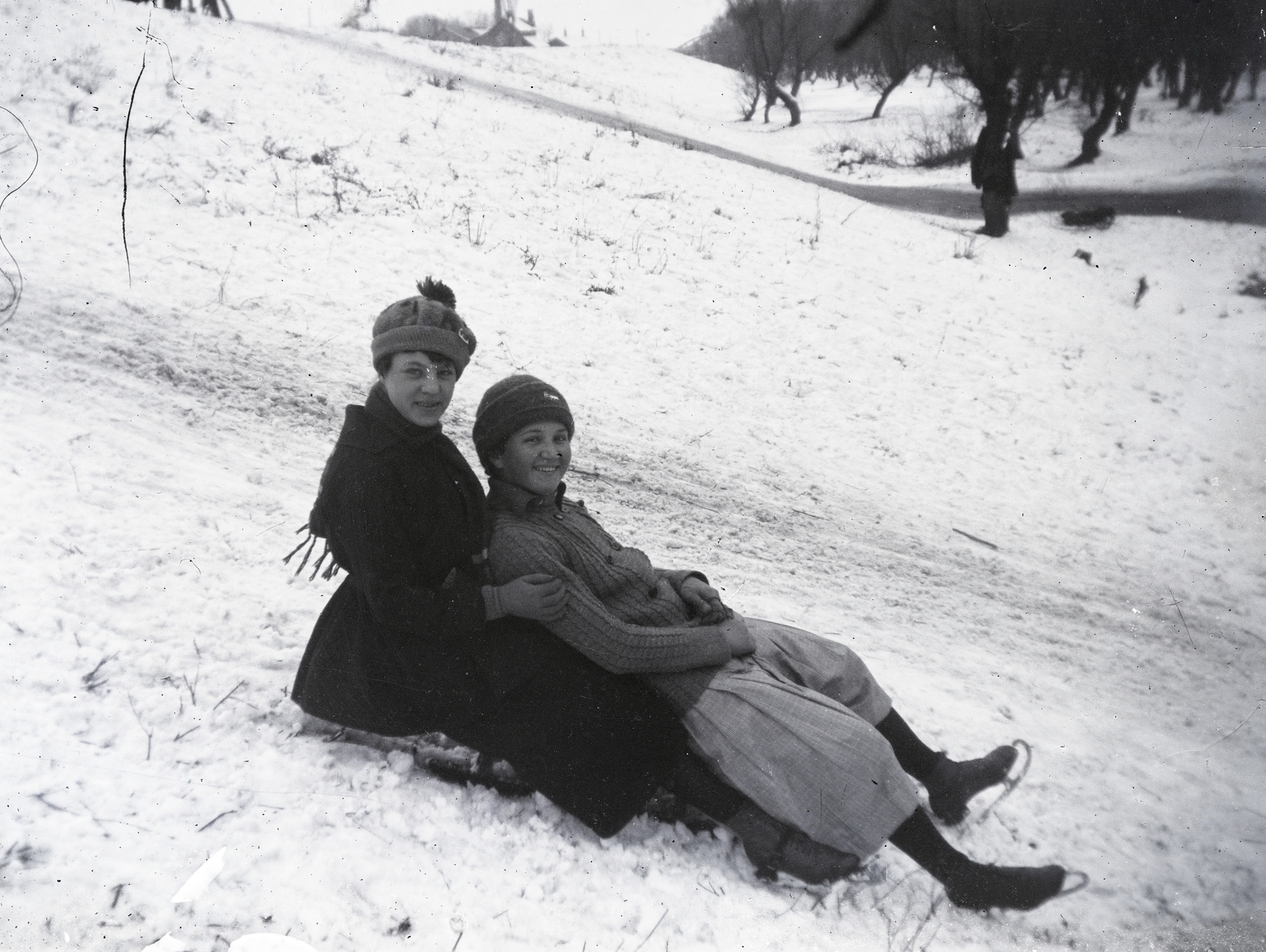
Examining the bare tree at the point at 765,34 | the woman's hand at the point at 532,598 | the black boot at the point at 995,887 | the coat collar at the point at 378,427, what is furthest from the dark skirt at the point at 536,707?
the bare tree at the point at 765,34

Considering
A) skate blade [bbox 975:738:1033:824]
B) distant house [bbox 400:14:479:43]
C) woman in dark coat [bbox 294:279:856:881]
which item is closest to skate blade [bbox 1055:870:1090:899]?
skate blade [bbox 975:738:1033:824]

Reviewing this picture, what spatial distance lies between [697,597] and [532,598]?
27.6 inches

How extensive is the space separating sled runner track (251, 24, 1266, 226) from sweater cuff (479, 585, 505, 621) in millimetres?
8050

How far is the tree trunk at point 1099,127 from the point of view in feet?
33.1

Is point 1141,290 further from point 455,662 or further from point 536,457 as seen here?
point 455,662

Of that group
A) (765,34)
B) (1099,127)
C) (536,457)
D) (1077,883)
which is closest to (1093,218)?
(1099,127)

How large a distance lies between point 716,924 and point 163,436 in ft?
11.8

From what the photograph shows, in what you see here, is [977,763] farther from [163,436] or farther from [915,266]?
[915,266]

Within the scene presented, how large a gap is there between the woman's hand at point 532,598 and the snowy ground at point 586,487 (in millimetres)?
701

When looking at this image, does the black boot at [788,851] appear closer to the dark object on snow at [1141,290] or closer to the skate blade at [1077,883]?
the skate blade at [1077,883]

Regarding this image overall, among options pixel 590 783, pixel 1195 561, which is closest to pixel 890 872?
pixel 590 783

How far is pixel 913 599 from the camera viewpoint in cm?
435

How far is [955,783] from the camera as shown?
2963 millimetres

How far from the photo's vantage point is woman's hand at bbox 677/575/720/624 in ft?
9.42
